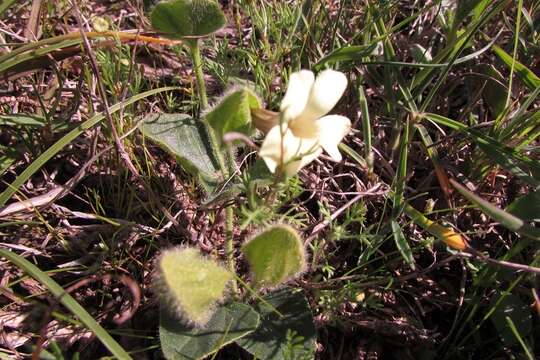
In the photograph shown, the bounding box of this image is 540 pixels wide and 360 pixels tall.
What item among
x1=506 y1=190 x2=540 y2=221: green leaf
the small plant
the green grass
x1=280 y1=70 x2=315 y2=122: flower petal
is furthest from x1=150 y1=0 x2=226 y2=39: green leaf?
x1=506 y1=190 x2=540 y2=221: green leaf

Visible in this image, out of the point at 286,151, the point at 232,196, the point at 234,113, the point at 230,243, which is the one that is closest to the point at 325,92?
the point at 286,151

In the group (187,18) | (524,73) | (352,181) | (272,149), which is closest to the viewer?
(272,149)

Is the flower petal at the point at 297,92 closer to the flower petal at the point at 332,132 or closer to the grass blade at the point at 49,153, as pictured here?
the flower petal at the point at 332,132

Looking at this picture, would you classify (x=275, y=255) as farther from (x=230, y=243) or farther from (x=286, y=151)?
(x=286, y=151)

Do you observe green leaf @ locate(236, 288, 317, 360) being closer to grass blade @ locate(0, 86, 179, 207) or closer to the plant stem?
the plant stem

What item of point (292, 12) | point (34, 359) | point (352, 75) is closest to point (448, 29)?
point (352, 75)

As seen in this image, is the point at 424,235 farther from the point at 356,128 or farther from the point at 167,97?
the point at 167,97
